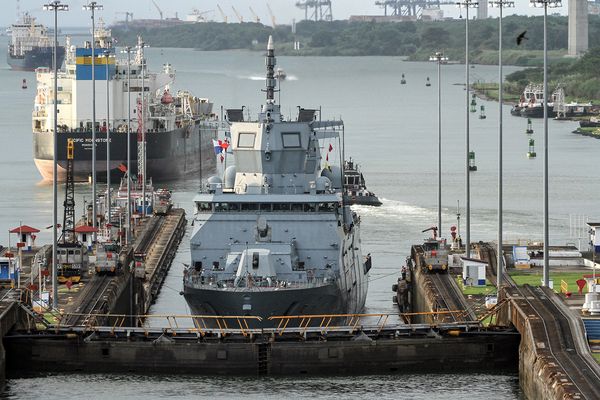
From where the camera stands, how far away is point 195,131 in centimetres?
16425

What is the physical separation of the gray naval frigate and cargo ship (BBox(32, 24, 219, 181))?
2567 inches

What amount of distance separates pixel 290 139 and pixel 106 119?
7171 centimetres

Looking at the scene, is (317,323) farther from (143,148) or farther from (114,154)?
(114,154)

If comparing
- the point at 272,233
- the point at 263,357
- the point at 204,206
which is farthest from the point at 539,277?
the point at 263,357

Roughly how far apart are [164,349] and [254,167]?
15.6 meters

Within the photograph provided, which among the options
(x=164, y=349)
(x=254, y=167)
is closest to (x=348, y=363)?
(x=164, y=349)

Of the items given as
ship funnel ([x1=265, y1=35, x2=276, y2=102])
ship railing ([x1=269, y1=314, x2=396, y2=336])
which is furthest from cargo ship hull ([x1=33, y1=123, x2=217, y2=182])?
ship railing ([x1=269, y1=314, x2=396, y2=336])

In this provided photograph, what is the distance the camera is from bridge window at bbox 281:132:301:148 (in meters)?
74.4

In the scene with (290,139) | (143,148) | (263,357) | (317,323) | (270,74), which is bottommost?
(263,357)

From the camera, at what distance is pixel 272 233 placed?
227 feet

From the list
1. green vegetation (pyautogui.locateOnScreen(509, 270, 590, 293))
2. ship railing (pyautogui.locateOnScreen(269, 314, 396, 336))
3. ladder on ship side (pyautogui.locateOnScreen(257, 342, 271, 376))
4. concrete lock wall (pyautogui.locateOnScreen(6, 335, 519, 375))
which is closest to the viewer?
concrete lock wall (pyautogui.locateOnScreen(6, 335, 519, 375))

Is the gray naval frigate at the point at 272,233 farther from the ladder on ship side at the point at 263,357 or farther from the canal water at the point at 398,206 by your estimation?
the canal water at the point at 398,206

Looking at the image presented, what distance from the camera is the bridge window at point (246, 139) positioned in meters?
74.5

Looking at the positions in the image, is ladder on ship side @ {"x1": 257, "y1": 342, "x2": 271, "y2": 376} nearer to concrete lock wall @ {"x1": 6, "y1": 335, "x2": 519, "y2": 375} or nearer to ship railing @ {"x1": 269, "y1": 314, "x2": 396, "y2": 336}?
concrete lock wall @ {"x1": 6, "y1": 335, "x2": 519, "y2": 375}
